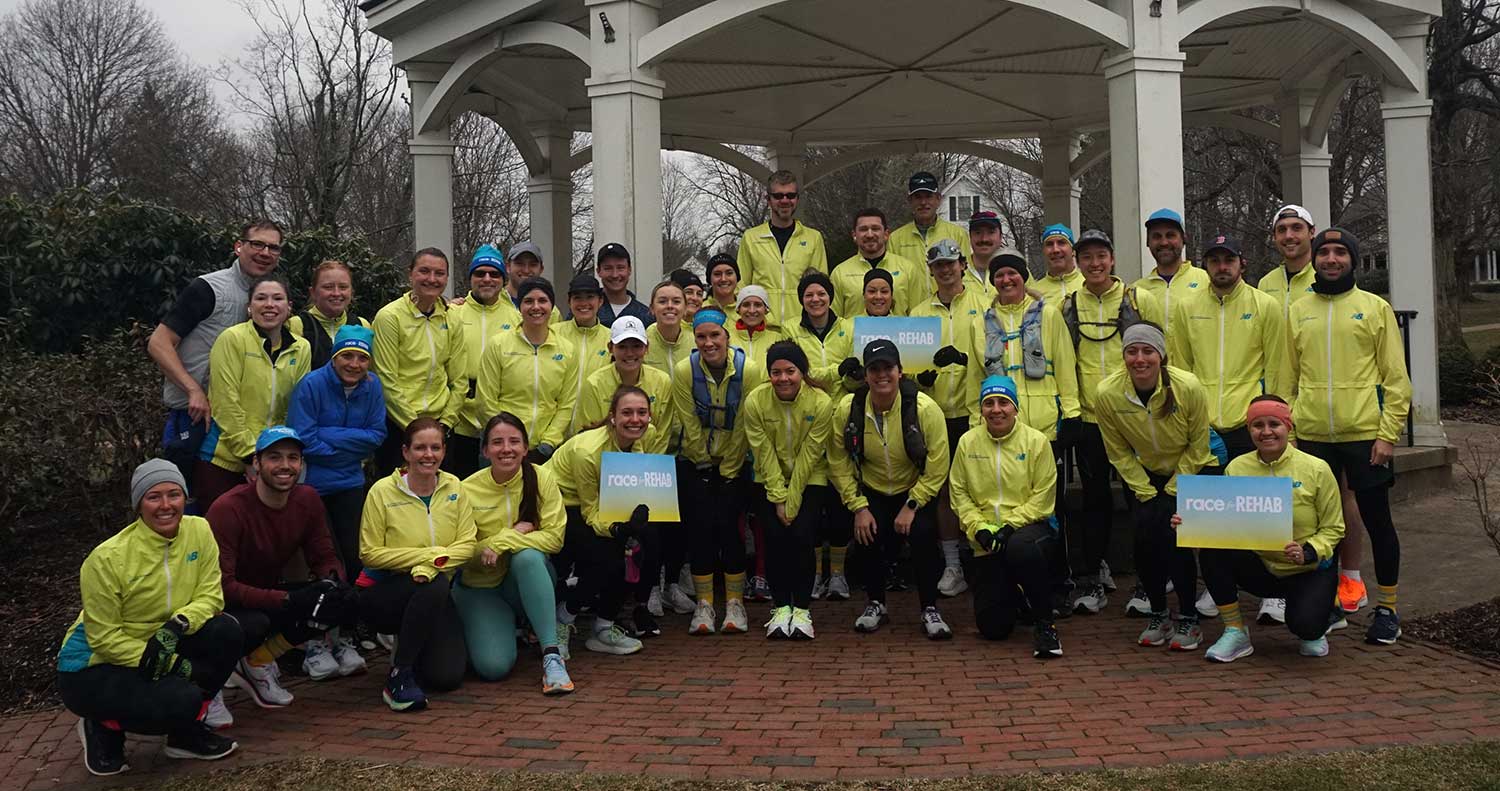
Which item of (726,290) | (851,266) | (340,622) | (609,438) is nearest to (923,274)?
(851,266)

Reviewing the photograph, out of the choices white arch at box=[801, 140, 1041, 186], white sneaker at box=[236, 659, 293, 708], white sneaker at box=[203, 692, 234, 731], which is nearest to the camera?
white sneaker at box=[203, 692, 234, 731]

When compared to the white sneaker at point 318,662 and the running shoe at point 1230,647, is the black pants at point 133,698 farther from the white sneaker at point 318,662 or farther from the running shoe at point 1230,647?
the running shoe at point 1230,647

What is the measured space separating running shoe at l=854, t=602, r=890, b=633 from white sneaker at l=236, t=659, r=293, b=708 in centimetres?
299

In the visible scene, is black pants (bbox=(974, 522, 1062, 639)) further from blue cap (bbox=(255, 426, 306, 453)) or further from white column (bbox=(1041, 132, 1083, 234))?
white column (bbox=(1041, 132, 1083, 234))

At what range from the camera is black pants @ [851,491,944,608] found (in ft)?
21.0

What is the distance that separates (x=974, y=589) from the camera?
6.42m

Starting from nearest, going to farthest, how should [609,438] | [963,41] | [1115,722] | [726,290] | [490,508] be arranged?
1. [1115,722]
2. [490,508]
3. [609,438]
4. [726,290]
5. [963,41]

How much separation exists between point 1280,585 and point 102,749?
5416 millimetres

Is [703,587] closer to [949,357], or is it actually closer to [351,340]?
[949,357]

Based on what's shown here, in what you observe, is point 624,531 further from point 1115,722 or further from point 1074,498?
point 1074,498

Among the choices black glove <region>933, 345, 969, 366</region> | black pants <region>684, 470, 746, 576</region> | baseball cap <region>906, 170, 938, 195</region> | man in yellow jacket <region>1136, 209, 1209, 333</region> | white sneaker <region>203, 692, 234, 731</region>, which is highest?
baseball cap <region>906, 170, 938, 195</region>

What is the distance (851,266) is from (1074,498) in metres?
2.21

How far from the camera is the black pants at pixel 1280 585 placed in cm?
559

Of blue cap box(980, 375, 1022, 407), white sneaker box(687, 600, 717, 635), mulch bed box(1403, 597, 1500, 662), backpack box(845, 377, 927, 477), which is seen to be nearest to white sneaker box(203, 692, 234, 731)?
white sneaker box(687, 600, 717, 635)
